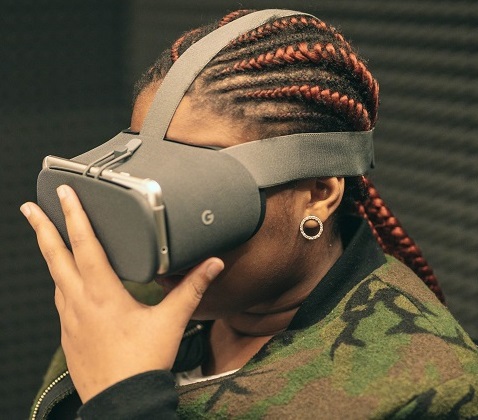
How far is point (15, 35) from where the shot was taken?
2.69 metres

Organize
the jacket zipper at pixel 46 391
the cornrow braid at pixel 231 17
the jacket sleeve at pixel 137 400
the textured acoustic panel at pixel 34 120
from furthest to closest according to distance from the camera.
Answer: the textured acoustic panel at pixel 34 120 → the jacket zipper at pixel 46 391 → the cornrow braid at pixel 231 17 → the jacket sleeve at pixel 137 400

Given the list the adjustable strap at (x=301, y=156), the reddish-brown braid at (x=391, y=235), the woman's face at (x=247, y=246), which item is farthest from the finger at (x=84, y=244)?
the reddish-brown braid at (x=391, y=235)

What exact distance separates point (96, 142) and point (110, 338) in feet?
6.44

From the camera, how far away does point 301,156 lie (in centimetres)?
113

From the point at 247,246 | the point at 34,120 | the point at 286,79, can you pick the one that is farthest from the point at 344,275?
the point at 34,120

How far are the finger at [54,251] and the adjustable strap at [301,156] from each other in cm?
28

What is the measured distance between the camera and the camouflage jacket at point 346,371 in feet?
3.24

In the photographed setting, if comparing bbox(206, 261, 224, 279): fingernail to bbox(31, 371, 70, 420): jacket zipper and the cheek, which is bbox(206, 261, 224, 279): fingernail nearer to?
the cheek

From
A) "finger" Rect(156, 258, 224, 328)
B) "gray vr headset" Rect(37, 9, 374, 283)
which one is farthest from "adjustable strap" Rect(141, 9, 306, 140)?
"finger" Rect(156, 258, 224, 328)

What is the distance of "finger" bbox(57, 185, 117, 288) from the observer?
41.1 inches

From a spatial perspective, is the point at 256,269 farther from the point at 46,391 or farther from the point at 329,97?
the point at 46,391

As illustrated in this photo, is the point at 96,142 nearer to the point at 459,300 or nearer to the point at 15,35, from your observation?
the point at 15,35

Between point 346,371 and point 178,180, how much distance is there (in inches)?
13.7

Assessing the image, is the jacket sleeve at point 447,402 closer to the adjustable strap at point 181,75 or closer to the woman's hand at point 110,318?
the woman's hand at point 110,318
